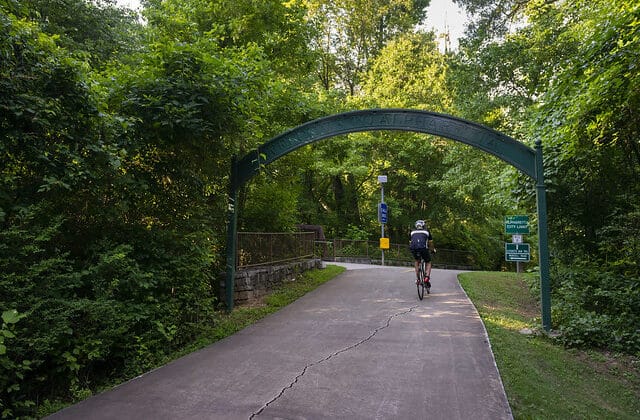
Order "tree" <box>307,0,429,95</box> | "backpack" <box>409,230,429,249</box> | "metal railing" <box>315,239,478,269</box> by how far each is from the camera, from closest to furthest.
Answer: "backpack" <box>409,230,429,249</box> < "metal railing" <box>315,239,478,269</box> < "tree" <box>307,0,429,95</box>

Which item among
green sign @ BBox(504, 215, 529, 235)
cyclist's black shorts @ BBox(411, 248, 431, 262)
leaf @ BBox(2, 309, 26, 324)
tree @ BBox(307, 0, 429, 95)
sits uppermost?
tree @ BBox(307, 0, 429, 95)

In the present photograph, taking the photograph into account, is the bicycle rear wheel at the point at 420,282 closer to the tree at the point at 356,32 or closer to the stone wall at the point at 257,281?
the stone wall at the point at 257,281

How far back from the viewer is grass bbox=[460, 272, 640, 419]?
400 cm

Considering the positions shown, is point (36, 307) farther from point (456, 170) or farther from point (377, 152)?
point (377, 152)

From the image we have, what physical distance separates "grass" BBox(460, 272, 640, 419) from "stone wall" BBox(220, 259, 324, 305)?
473 centimetres

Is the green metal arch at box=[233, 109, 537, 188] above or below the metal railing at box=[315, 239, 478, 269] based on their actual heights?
above

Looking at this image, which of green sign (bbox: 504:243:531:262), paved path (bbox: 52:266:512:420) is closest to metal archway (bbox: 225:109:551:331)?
paved path (bbox: 52:266:512:420)

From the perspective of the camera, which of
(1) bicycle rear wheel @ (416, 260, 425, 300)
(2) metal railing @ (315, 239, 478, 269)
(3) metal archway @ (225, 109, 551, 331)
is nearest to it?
(3) metal archway @ (225, 109, 551, 331)

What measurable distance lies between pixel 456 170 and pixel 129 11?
51.9ft

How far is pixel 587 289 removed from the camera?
8.66 meters

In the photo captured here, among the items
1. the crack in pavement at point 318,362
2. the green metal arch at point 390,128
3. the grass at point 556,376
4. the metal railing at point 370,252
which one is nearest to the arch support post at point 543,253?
the green metal arch at point 390,128

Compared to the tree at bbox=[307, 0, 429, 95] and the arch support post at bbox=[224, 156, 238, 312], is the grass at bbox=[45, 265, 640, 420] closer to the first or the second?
the arch support post at bbox=[224, 156, 238, 312]

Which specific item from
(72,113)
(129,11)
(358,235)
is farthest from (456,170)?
(72,113)

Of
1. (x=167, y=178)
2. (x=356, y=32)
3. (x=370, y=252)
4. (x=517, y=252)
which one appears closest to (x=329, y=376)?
(x=167, y=178)
